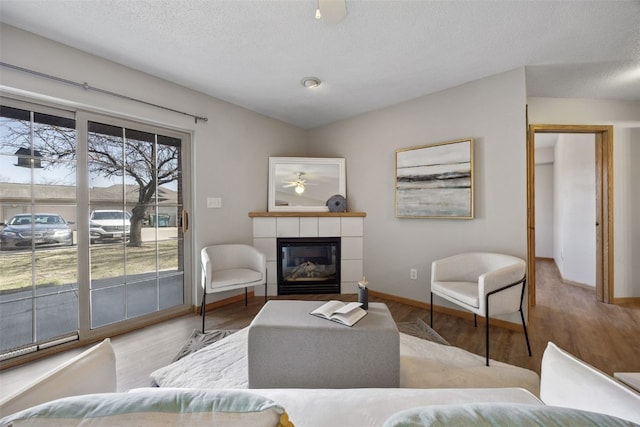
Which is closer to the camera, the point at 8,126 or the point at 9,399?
the point at 9,399

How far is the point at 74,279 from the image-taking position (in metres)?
2.16

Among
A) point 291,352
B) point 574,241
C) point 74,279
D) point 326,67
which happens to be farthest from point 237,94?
point 574,241

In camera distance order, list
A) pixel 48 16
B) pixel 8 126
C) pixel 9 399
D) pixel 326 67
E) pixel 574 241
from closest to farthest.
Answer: pixel 9 399, pixel 48 16, pixel 8 126, pixel 326 67, pixel 574 241

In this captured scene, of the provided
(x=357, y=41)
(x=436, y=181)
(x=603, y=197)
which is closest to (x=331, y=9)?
(x=357, y=41)

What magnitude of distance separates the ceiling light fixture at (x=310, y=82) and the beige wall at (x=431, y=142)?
107 centimetres

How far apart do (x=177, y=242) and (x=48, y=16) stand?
2.00 metres

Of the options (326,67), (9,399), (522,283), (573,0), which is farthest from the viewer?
(326,67)

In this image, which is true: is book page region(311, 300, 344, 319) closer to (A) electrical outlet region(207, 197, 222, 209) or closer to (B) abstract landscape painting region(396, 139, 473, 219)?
(B) abstract landscape painting region(396, 139, 473, 219)

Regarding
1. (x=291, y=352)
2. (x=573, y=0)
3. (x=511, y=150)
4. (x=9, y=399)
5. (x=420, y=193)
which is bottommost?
(x=291, y=352)

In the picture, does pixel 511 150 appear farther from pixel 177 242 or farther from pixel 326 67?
pixel 177 242

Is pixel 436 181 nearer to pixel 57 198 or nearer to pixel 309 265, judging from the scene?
pixel 309 265

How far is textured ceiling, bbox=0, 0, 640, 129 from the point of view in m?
1.65

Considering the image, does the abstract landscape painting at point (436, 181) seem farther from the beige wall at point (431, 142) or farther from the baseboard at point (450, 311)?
the baseboard at point (450, 311)

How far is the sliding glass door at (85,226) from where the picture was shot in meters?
1.90
